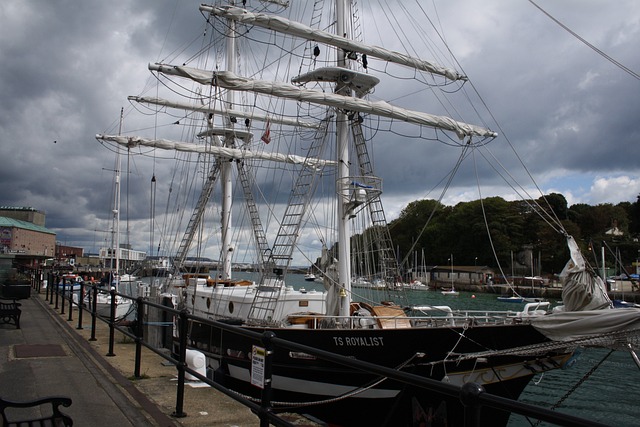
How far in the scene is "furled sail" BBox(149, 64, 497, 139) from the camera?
15.5 metres

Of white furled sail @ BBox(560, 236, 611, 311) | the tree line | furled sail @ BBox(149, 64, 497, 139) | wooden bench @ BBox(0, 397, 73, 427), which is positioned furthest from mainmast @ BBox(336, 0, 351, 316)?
the tree line

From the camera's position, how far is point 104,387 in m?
6.68

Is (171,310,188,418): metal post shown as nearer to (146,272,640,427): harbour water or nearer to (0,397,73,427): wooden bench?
(0,397,73,427): wooden bench

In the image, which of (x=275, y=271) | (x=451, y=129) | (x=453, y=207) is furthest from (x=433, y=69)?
(x=453, y=207)

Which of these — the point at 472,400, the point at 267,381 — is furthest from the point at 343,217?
the point at 472,400

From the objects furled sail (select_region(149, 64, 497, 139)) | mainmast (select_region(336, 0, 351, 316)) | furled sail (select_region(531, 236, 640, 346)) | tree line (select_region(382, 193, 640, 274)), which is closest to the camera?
furled sail (select_region(531, 236, 640, 346))

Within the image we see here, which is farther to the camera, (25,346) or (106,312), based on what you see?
(106,312)

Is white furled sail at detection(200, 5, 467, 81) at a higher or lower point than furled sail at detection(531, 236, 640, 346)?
higher

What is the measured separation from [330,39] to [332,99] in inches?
102

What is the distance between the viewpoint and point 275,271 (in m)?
14.9

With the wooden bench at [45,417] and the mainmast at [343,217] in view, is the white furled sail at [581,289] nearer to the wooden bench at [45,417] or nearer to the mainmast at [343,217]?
the mainmast at [343,217]

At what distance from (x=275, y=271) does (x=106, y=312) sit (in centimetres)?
2209

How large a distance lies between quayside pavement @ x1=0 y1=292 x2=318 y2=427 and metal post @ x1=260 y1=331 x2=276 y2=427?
1719 mm

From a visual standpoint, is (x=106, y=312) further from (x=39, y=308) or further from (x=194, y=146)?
(x=39, y=308)
